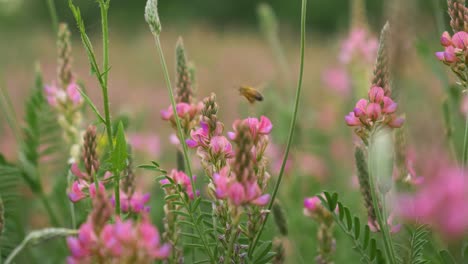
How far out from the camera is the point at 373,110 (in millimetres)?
1181

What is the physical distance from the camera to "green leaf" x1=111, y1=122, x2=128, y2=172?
1.18 m

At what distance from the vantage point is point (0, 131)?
5.02 metres

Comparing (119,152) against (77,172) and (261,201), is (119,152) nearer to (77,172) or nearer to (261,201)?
(77,172)

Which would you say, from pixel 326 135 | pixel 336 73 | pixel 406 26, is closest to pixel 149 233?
pixel 406 26

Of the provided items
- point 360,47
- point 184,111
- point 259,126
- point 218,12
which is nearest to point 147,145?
point 360,47

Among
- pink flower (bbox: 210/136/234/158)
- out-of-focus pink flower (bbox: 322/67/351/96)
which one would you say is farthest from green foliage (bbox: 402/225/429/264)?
out-of-focus pink flower (bbox: 322/67/351/96)

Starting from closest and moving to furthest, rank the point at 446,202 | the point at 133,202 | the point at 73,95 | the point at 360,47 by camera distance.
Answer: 1. the point at 446,202
2. the point at 133,202
3. the point at 73,95
4. the point at 360,47

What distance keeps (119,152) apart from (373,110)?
461 millimetres

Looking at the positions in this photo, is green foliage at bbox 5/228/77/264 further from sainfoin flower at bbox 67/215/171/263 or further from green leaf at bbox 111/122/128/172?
green leaf at bbox 111/122/128/172

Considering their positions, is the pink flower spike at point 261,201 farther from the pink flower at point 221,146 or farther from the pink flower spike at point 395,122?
the pink flower spike at point 395,122

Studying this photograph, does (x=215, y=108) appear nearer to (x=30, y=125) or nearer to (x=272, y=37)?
(x=30, y=125)

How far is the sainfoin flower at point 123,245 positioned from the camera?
0.87 m

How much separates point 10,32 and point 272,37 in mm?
8509

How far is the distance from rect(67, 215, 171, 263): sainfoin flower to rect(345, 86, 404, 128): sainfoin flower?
1.56 ft
